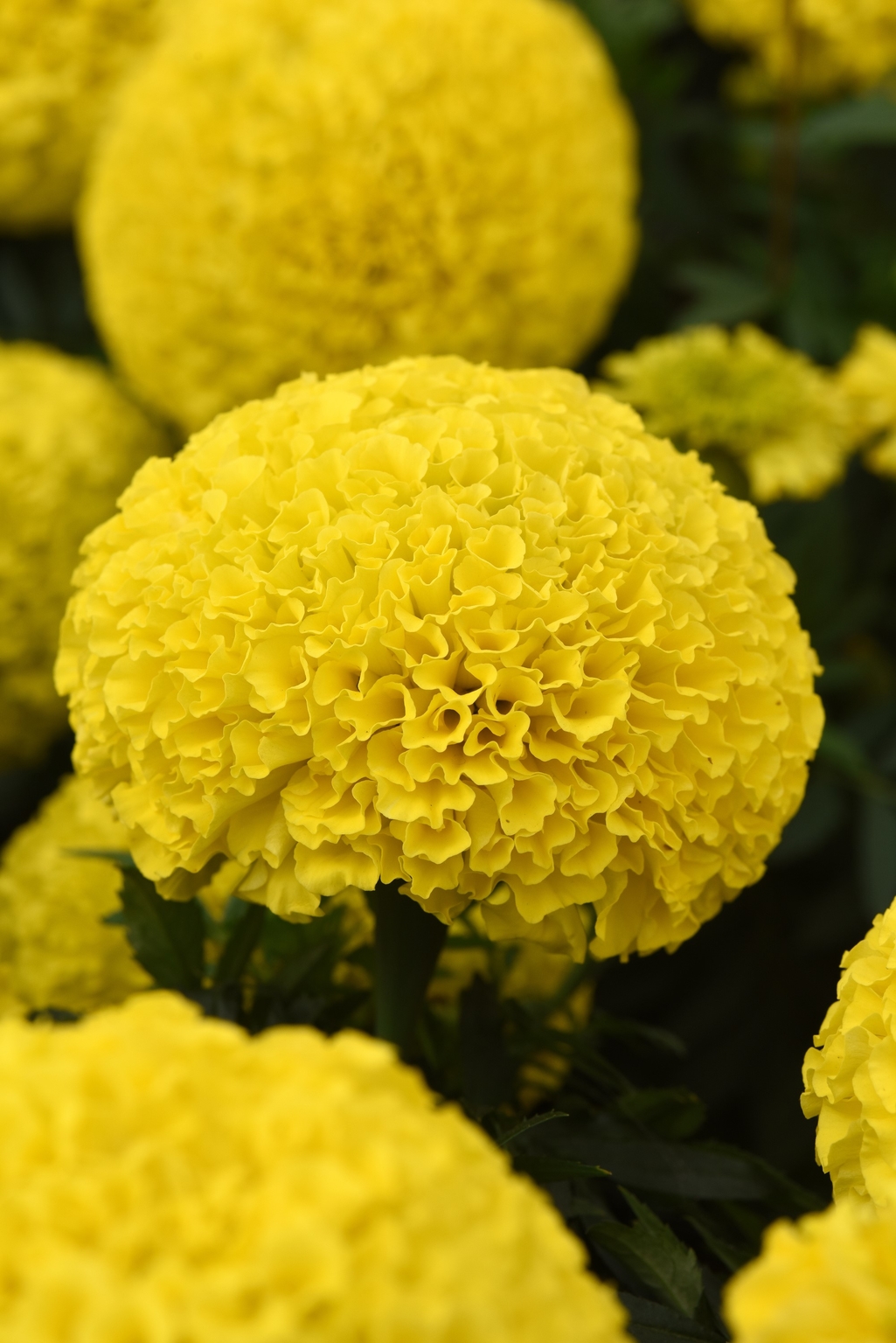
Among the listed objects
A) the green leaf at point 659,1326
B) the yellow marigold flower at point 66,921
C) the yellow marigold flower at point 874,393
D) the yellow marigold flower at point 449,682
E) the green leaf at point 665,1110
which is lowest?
the yellow marigold flower at point 66,921

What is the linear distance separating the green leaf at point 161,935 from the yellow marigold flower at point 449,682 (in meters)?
0.09

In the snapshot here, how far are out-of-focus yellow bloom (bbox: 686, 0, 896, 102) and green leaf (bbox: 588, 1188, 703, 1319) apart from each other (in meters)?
1.08

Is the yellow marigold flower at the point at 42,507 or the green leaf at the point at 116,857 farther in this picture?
the yellow marigold flower at the point at 42,507

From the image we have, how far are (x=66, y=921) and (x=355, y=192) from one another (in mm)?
582

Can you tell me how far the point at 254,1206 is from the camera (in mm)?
346

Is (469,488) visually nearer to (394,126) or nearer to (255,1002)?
(255,1002)

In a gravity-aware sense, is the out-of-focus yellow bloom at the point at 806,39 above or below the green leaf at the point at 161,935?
above

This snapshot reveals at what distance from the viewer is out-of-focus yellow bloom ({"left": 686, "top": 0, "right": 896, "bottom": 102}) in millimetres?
1292

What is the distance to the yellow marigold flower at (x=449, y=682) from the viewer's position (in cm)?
55

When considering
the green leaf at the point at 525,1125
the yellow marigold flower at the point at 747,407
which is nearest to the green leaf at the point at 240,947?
the green leaf at the point at 525,1125

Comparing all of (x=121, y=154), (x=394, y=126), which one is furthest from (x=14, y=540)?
(x=394, y=126)

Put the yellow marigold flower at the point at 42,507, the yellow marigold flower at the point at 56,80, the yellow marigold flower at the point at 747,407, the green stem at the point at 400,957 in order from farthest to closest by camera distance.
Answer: the yellow marigold flower at the point at 56,80, the yellow marigold flower at the point at 42,507, the yellow marigold flower at the point at 747,407, the green stem at the point at 400,957

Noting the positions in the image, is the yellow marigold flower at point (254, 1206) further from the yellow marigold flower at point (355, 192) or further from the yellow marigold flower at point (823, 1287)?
the yellow marigold flower at point (355, 192)

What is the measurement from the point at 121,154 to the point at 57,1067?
954 mm
